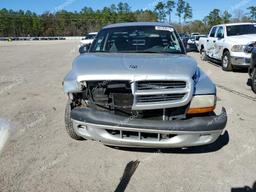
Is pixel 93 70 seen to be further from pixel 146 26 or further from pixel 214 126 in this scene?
pixel 146 26

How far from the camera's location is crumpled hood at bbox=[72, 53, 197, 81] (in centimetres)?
402

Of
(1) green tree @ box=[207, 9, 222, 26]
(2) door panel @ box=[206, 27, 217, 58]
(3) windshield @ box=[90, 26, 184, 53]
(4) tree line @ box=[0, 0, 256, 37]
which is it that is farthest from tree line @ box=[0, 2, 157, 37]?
(3) windshield @ box=[90, 26, 184, 53]

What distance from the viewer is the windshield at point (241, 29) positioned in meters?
13.0

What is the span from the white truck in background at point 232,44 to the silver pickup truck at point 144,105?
25.7 feet

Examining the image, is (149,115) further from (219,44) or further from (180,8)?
(180,8)

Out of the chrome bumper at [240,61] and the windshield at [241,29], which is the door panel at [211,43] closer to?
the windshield at [241,29]

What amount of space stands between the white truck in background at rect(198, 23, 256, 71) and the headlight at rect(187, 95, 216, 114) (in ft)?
26.4

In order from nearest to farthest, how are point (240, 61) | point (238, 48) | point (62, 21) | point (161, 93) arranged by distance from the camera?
point (161, 93), point (240, 61), point (238, 48), point (62, 21)

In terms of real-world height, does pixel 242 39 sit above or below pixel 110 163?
above

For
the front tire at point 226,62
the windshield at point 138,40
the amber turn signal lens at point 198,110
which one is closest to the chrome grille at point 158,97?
the amber turn signal lens at point 198,110

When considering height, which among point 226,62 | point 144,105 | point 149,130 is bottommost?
point 226,62

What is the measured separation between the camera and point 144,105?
394 centimetres

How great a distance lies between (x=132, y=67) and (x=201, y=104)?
986mm

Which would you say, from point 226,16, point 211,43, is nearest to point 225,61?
point 211,43
